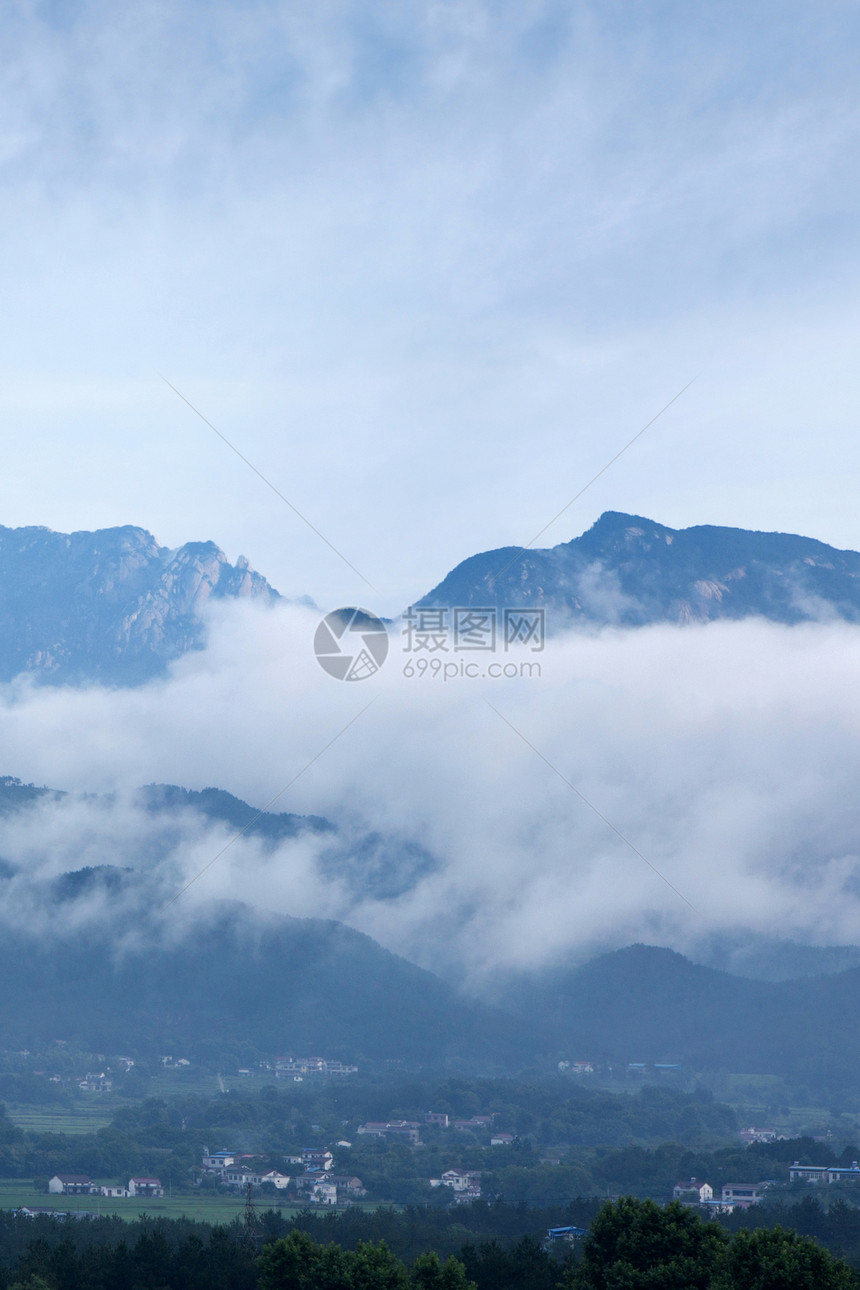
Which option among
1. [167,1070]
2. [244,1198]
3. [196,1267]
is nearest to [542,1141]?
[244,1198]

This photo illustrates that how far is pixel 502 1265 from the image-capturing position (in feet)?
119

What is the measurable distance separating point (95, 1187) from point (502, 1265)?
72639mm

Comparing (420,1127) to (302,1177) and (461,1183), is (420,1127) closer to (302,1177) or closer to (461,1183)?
(461,1183)

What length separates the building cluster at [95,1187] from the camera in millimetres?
94938

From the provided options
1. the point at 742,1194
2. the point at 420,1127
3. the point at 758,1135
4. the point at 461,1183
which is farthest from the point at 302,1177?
the point at 758,1135

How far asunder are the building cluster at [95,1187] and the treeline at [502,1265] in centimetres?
6233

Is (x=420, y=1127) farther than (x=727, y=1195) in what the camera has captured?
Yes

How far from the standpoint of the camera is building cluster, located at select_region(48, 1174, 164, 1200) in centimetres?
9494

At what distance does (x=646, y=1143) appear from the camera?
13650 centimetres

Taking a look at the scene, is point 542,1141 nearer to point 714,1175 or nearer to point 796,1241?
point 714,1175

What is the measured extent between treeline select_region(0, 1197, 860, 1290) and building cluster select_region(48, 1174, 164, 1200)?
2454 inches

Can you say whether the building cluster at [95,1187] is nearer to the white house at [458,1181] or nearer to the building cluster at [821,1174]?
the white house at [458,1181]

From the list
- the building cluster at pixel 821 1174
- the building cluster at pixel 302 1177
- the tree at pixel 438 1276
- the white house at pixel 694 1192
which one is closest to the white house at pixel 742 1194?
the white house at pixel 694 1192

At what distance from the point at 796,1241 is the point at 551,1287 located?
30.3 feet
